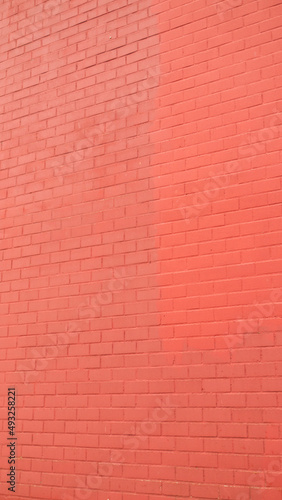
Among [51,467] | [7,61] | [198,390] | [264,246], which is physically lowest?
[51,467]

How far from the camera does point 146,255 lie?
222 inches

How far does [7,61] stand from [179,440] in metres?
4.77

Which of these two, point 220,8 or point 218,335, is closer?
point 218,335

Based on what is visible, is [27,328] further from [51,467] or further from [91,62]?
[91,62]

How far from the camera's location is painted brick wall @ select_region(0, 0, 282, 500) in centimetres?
497

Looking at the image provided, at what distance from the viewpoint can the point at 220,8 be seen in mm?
5773

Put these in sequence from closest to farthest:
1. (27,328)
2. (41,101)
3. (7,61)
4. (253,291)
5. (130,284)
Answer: (253,291), (130,284), (27,328), (41,101), (7,61)

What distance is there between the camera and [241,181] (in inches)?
207

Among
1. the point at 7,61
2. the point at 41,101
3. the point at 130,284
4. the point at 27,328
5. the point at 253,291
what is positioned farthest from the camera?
the point at 7,61

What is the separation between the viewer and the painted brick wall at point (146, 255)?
497cm

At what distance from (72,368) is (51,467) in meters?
0.92

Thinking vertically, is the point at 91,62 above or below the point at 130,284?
above

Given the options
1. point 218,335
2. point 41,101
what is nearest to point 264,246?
point 218,335

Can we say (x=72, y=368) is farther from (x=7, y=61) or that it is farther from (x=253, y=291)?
(x=7, y=61)
